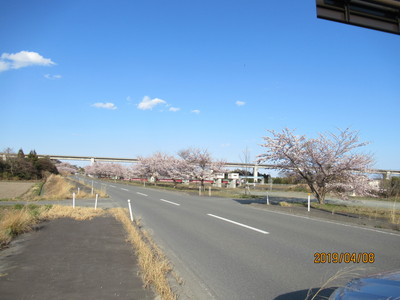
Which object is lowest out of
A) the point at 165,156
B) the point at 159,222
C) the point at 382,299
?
the point at 159,222

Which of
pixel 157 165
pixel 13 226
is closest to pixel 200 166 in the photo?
pixel 157 165

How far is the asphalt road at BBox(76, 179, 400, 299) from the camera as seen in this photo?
4699mm

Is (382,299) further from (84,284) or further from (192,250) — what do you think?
(192,250)

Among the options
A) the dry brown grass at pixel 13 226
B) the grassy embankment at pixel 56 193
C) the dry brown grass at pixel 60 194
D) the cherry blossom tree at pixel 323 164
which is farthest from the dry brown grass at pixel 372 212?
the dry brown grass at pixel 60 194

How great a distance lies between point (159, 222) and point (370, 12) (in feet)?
30.8

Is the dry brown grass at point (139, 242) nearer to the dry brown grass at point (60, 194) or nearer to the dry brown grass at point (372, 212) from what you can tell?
the dry brown grass at point (372, 212)

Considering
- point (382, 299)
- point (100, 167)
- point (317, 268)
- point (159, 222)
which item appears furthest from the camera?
point (100, 167)

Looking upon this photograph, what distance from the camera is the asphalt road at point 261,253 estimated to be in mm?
4699

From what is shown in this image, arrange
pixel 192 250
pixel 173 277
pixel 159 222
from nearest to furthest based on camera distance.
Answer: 1. pixel 173 277
2. pixel 192 250
3. pixel 159 222

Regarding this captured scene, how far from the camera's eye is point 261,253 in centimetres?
663

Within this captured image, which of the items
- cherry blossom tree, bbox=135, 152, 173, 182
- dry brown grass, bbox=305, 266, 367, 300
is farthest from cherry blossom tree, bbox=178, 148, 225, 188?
dry brown grass, bbox=305, 266, 367, 300

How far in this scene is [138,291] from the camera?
4332 millimetres

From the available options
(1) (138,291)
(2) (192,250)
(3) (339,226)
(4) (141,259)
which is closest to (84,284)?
(1) (138,291)

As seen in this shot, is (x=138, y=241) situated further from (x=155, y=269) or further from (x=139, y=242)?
(x=155, y=269)
